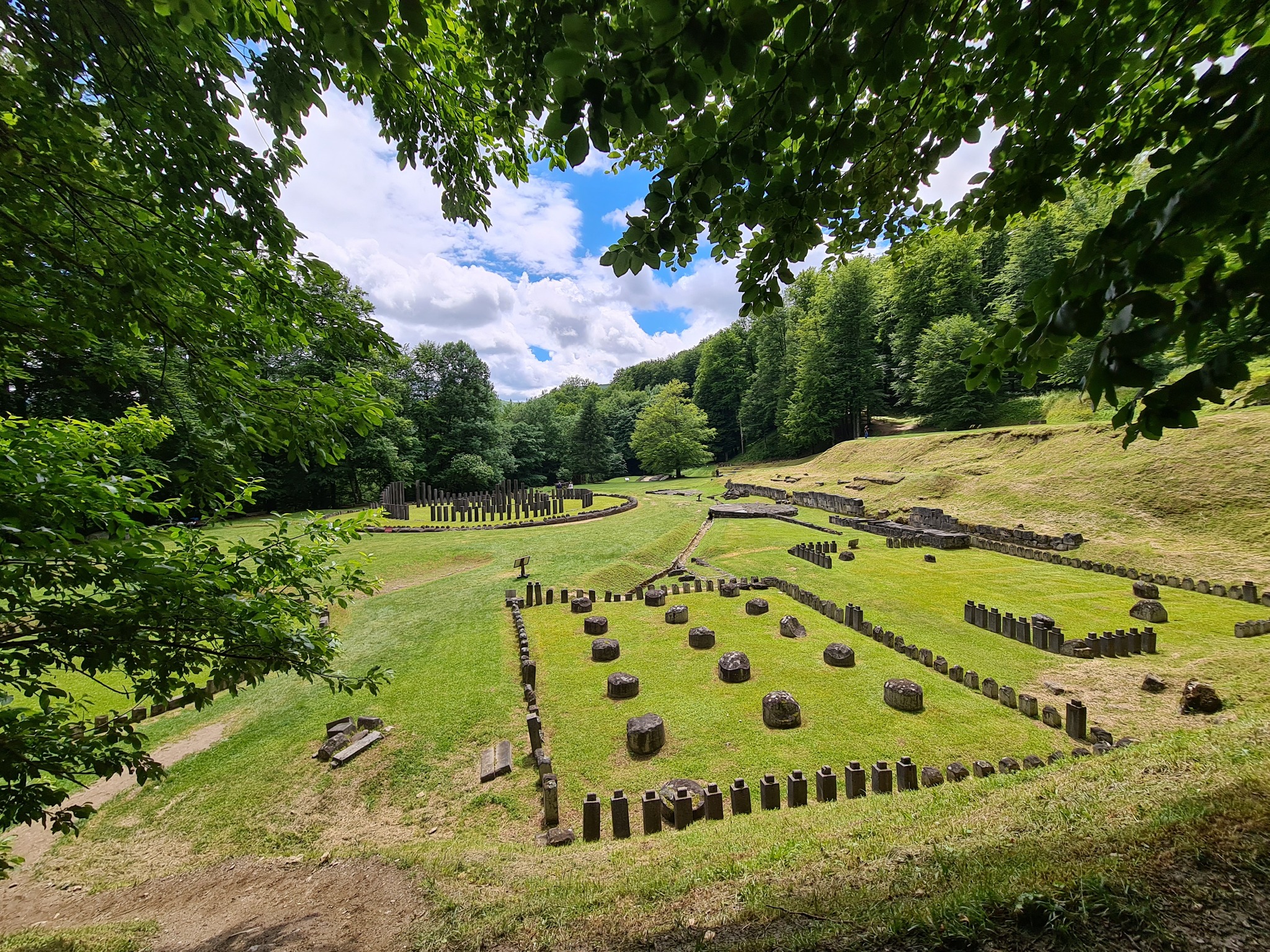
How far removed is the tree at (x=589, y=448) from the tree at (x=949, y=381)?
3207cm

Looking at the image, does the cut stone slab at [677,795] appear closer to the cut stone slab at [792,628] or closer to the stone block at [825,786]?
the stone block at [825,786]

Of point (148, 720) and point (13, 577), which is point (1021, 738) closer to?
point (13, 577)

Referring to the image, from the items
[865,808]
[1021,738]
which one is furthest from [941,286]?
[865,808]

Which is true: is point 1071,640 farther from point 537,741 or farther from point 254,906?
point 254,906

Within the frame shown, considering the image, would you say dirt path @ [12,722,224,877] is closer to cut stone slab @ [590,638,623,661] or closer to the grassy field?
the grassy field

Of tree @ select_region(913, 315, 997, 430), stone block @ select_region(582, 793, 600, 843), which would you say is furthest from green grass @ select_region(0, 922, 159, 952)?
tree @ select_region(913, 315, 997, 430)

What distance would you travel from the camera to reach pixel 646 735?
23.9 ft

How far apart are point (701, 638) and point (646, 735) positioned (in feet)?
12.2

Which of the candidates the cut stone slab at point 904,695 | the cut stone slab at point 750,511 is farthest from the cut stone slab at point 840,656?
the cut stone slab at point 750,511

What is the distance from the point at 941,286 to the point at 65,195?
51769mm

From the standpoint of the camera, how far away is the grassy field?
2697mm

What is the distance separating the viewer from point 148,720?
9180mm

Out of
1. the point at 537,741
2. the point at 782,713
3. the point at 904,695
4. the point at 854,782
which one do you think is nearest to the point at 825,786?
the point at 854,782

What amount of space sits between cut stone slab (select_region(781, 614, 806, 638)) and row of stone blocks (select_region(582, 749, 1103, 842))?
184 inches
